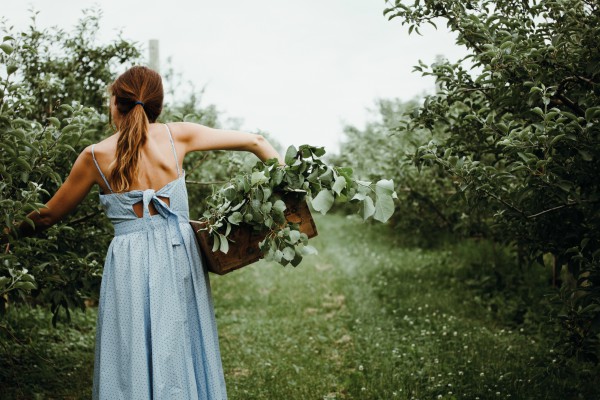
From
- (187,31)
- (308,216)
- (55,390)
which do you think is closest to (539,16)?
(308,216)

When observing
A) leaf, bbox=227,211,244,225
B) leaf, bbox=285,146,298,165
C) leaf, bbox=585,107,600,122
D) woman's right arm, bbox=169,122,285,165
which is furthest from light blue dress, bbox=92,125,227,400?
leaf, bbox=585,107,600,122

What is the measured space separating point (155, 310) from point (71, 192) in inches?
29.3

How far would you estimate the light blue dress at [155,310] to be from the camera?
265 centimetres

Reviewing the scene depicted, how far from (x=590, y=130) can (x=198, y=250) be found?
2079mm

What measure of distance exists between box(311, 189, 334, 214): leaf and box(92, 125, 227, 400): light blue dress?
2.31ft

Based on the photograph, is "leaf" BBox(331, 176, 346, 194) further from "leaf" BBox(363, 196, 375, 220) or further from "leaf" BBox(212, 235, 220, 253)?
"leaf" BBox(212, 235, 220, 253)

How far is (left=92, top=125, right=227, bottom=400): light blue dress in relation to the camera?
265cm

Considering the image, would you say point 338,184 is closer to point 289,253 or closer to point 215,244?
point 289,253

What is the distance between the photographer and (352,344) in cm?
587

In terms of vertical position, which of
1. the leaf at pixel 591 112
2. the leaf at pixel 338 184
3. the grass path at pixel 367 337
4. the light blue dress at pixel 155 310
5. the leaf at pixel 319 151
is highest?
the leaf at pixel 591 112

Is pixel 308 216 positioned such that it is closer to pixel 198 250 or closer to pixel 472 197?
pixel 198 250

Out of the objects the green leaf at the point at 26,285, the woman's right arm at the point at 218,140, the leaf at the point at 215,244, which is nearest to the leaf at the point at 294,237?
Result: the leaf at the point at 215,244

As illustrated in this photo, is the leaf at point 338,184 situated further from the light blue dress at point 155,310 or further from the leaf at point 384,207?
the light blue dress at point 155,310

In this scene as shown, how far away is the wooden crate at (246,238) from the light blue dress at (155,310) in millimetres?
127
